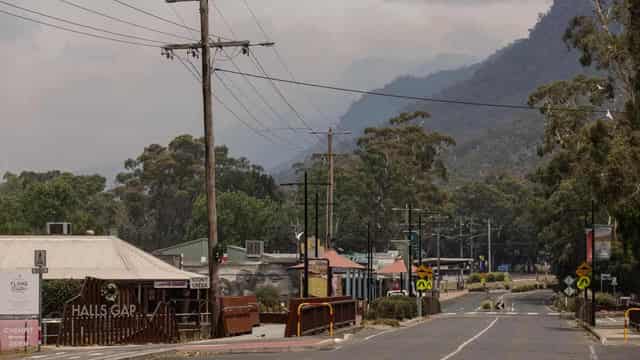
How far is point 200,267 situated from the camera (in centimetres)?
8238

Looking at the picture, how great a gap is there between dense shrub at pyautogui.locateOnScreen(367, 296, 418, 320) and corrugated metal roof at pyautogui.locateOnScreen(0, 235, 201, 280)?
20.1m

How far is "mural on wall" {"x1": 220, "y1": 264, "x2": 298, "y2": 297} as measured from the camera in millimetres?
68562

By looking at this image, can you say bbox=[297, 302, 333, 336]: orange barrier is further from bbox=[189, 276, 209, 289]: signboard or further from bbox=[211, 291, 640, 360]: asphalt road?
bbox=[189, 276, 209, 289]: signboard

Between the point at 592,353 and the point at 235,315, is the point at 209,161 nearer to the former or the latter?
the point at 235,315

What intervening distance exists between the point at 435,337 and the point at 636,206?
1570cm

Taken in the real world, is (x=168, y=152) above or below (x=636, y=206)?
above

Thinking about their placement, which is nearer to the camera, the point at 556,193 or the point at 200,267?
the point at 200,267

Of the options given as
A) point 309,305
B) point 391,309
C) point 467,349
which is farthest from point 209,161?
point 391,309

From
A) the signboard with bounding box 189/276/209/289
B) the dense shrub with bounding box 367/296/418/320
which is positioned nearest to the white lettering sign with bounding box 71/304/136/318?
the signboard with bounding box 189/276/209/289

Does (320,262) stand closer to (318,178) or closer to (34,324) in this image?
(34,324)

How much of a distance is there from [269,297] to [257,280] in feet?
5.60

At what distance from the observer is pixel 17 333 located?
3631 cm

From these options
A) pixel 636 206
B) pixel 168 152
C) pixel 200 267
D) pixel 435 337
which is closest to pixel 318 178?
pixel 168 152

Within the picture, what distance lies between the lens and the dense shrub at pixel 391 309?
70062mm
